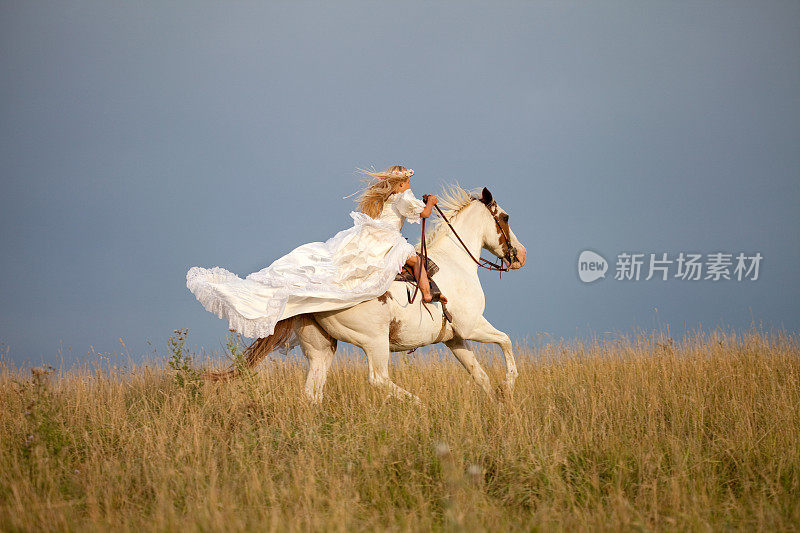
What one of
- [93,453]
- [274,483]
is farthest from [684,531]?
[93,453]

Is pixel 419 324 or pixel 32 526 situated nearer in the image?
pixel 32 526

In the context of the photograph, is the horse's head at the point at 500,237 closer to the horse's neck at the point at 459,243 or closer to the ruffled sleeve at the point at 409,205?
the horse's neck at the point at 459,243

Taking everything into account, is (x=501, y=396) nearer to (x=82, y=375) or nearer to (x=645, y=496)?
(x=645, y=496)

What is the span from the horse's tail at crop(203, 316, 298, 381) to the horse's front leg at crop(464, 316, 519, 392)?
200cm

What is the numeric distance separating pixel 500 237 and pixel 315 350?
2745 mm

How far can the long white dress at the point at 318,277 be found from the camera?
5.77 metres

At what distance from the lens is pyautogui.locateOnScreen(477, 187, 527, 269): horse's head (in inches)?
294

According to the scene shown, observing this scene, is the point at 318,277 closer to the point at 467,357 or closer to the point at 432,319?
the point at 432,319

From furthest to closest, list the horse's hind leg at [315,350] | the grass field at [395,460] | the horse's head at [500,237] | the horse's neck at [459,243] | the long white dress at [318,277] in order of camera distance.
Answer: the horse's head at [500,237] → the horse's neck at [459,243] → the horse's hind leg at [315,350] → the long white dress at [318,277] → the grass field at [395,460]

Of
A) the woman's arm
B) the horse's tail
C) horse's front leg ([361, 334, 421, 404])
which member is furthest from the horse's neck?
the horse's tail

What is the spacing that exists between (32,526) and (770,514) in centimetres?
501

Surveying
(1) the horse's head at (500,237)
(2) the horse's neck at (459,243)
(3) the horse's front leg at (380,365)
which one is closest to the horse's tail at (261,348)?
(3) the horse's front leg at (380,365)

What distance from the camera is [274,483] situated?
4.60 metres

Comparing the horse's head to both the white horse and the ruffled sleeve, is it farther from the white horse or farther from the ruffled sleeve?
the ruffled sleeve
